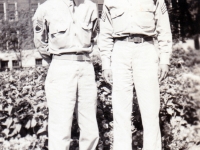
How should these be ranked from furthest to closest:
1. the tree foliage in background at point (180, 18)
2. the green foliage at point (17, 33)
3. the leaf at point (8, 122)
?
the green foliage at point (17, 33) → the tree foliage in background at point (180, 18) → the leaf at point (8, 122)

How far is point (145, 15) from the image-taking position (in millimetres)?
3043

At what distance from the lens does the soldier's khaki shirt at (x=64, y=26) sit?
3119 millimetres

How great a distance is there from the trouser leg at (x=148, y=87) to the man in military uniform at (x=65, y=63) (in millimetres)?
524

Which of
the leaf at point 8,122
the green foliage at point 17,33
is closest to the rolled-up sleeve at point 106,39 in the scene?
the leaf at point 8,122

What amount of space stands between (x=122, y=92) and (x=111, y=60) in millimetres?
360

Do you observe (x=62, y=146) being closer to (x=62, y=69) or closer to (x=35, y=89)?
(x=62, y=69)

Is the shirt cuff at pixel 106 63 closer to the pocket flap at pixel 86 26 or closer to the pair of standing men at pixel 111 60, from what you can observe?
the pair of standing men at pixel 111 60

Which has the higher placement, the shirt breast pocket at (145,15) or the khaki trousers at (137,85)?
the shirt breast pocket at (145,15)

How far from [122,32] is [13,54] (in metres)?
15.7

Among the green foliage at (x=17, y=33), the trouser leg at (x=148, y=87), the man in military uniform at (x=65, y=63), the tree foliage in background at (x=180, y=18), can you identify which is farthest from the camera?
the green foliage at (x=17, y=33)

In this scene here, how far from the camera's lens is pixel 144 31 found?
9.95ft

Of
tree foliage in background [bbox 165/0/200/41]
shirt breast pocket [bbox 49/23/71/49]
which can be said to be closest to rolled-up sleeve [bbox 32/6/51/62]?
shirt breast pocket [bbox 49/23/71/49]

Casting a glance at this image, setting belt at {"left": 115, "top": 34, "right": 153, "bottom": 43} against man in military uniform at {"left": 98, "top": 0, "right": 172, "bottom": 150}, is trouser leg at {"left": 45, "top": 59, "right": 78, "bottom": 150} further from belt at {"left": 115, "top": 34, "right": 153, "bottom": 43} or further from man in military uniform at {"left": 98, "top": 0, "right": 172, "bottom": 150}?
belt at {"left": 115, "top": 34, "right": 153, "bottom": 43}

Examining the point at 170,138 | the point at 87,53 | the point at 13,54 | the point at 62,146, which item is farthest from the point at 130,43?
the point at 13,54
